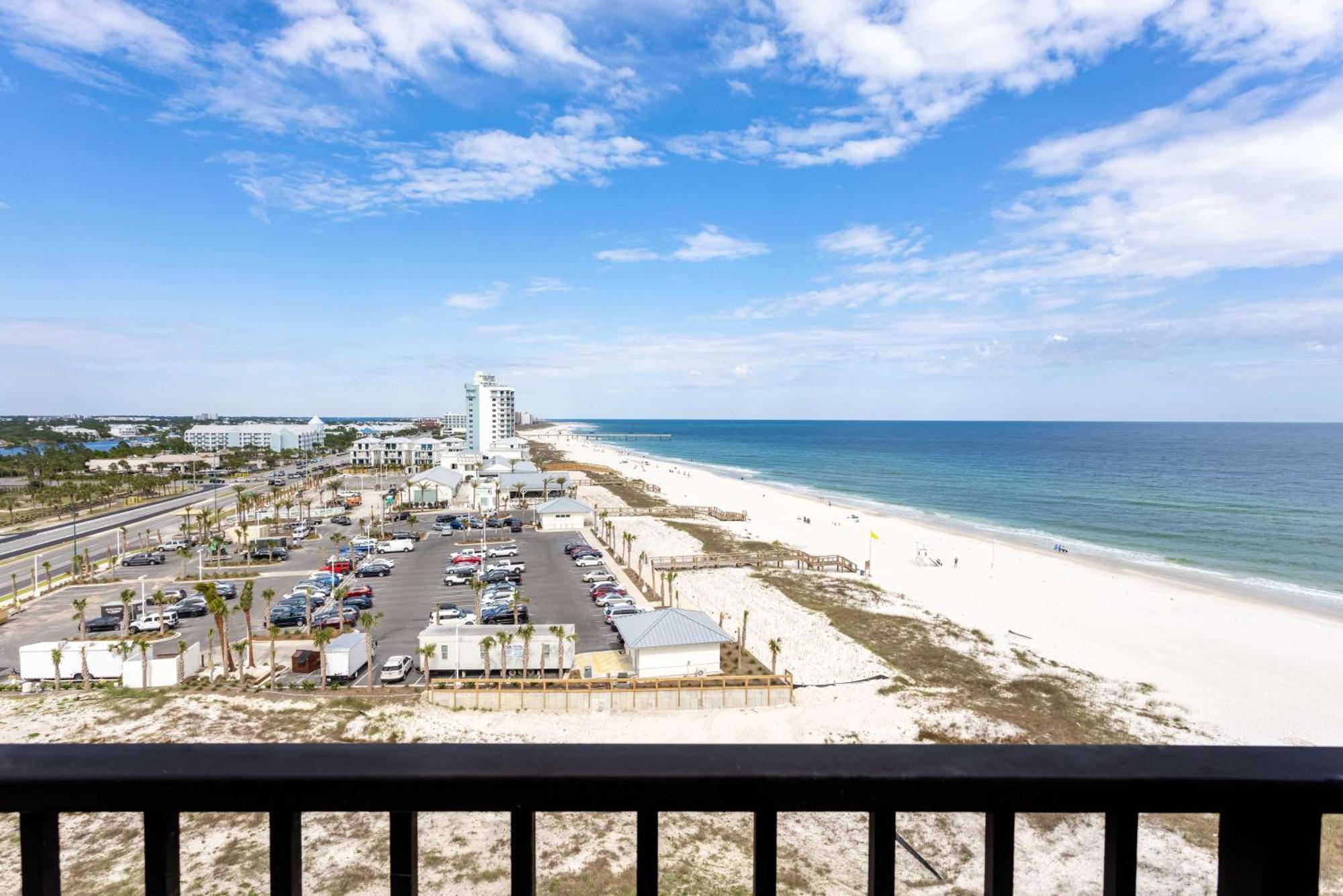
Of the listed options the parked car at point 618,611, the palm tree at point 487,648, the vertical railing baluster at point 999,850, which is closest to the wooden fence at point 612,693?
the palm tree at point 487,648

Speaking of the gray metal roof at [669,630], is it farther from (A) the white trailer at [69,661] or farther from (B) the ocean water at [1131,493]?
(B) the ocean water at [1131,493]

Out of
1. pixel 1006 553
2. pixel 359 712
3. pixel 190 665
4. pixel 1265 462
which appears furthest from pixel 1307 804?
pixel 1265 462

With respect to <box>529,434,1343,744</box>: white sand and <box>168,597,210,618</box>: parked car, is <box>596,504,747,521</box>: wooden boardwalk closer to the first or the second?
<box>529,434,1343,744</box>: white sand

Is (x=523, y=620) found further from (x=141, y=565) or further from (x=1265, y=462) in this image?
(x=1265, y=462)

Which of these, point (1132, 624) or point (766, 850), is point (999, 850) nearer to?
point (766, 850)

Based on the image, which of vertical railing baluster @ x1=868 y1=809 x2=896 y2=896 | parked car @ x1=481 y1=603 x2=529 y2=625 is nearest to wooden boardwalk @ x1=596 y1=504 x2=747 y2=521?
parked car @ x1=481 y1=603 x2=529 y2=625

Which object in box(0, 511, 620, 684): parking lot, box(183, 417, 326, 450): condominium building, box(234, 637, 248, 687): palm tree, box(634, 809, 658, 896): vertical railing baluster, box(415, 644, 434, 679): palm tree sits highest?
box(634, 809, 658, 896): vertical railing baluster

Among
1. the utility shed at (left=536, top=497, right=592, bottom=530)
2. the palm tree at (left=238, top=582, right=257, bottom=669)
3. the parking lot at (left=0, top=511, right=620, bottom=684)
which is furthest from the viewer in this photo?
the utility shed at (left=536, top=497, right=592, bottom=530)

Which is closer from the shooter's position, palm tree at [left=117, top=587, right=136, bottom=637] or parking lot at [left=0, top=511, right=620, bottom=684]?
parking lot at [left=0, top=511, right=620, bottom=684]
